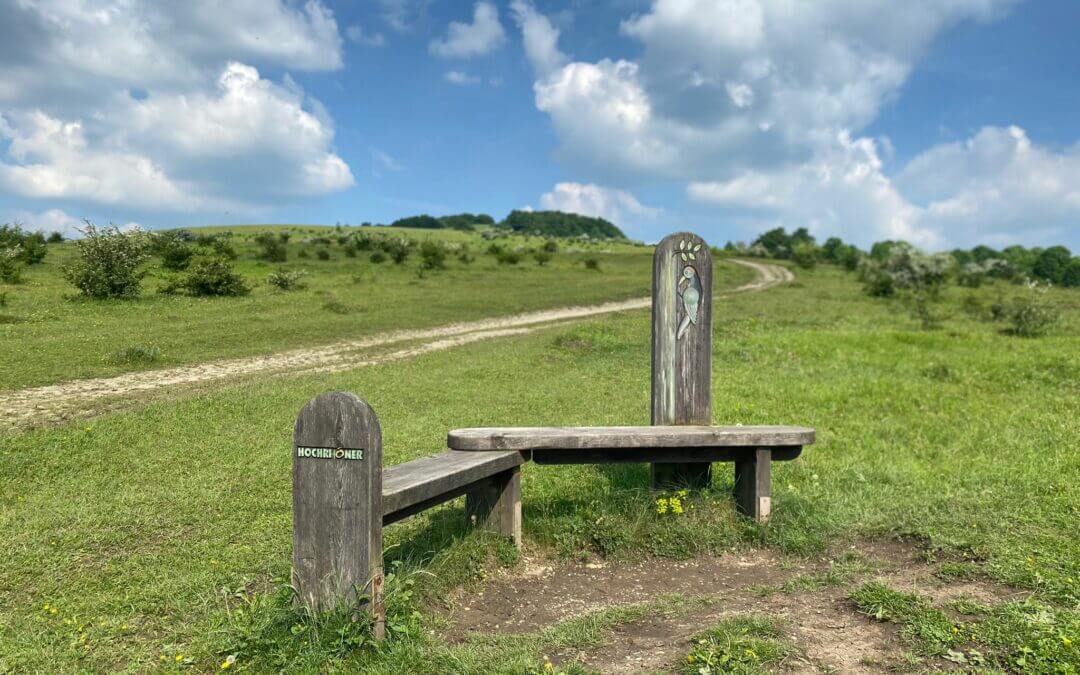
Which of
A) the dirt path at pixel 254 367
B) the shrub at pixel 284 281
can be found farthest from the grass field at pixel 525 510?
the shrub at pixel 284 281

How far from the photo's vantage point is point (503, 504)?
4.63 m

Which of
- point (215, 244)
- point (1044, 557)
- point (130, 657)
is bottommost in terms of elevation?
point (130, 657)

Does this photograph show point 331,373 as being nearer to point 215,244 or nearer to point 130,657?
point 130,657

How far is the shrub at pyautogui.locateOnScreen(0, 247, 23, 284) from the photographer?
20641mm

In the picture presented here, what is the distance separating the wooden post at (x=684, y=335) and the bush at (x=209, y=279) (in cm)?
1914

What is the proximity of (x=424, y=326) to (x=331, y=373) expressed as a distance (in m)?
6.89

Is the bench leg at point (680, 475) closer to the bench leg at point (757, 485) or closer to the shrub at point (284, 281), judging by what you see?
the bench leg at point (757, 485)

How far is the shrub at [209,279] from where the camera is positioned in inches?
837

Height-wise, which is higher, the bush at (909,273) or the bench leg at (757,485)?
the bush at (909,273)

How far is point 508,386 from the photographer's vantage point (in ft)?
36.9

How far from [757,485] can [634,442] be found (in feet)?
3.33

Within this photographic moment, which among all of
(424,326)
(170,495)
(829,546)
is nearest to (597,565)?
(829,546)

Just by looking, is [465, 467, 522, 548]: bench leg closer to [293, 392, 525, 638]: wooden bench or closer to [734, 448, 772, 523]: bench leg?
[293, 392, 525, 638]: wooden bench

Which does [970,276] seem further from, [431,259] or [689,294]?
[689,294]
